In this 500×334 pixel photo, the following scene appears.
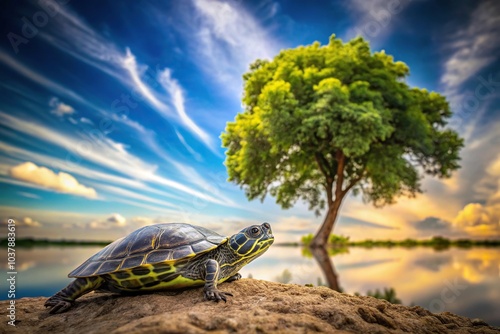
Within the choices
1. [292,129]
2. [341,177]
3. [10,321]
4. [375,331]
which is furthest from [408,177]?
[10,321]

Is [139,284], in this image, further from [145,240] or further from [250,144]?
[250,144]

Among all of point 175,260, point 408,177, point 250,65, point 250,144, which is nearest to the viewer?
point 175,260

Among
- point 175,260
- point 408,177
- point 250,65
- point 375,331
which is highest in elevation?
point 250,65

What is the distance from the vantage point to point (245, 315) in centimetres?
246

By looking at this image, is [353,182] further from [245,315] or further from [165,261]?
[245,315]

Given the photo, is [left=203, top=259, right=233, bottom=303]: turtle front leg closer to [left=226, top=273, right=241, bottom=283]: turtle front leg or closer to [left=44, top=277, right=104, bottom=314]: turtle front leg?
[left=226, top=273, right=241, bottom=283]: turtle front leg

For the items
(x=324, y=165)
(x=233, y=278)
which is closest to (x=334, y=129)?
(x=324, y=165)

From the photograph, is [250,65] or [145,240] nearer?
[145,240]

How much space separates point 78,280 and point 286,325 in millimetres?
2735

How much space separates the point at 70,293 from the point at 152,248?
4.06ft

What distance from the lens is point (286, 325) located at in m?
2.29

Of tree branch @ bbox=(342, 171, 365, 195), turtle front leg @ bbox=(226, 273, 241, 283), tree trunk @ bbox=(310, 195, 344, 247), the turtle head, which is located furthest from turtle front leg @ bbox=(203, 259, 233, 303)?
tree branch @ bbox=(342, 171, 365, 195)

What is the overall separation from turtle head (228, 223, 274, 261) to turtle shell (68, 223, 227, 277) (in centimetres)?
18

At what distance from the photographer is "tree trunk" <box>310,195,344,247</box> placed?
63.2 feet
